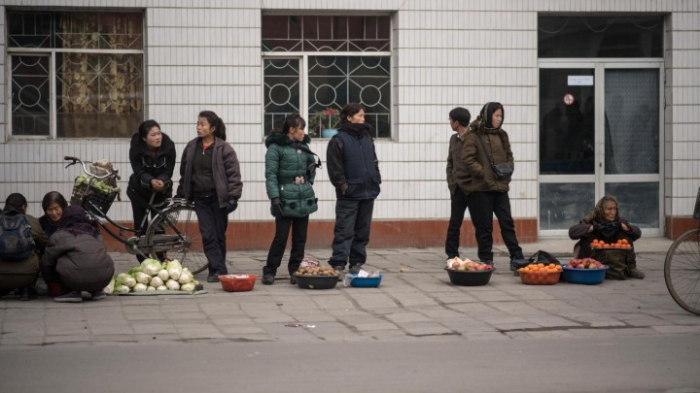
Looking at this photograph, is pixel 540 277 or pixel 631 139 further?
pixel 631 139

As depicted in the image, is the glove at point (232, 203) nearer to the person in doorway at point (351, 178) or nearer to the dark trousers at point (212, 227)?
the dark trousers at point (212, 227)

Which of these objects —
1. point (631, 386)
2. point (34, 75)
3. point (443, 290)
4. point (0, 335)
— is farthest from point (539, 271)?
point (34, 75)

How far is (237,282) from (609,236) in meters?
4.35

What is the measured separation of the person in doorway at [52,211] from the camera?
12117 mm

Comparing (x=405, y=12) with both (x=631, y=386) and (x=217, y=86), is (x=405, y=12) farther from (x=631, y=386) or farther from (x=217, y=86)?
(x=631, y=386)

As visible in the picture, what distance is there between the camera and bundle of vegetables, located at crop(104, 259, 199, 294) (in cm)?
1212

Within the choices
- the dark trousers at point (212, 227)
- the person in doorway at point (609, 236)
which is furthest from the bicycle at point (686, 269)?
the dark trousers at point (212, 227)

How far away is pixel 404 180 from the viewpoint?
1625 cm

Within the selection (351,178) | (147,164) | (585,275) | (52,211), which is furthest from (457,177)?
(52,211)

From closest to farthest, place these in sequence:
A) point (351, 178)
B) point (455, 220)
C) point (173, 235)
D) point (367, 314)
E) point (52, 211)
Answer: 1. point (367, 314)
2. point (52, 211)
3. point (351, 178)
4. point (173, 235)
5. point (455, 220)

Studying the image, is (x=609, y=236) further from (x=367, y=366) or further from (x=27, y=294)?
(x=27, y=294)

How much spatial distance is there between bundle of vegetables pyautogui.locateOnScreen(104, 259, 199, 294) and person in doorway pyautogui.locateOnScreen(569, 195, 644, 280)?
14.6ft

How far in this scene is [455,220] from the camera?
1424 centimetres

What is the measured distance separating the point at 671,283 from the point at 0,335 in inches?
235
